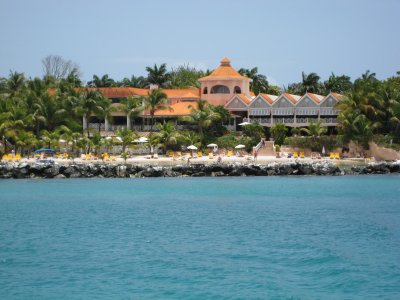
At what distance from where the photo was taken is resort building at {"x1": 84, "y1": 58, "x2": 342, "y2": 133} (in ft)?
229

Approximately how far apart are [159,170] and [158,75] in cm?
3389

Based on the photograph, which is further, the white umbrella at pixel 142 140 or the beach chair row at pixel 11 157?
the white umbrella at pixel 142 140

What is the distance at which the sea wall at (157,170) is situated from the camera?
54.9 m

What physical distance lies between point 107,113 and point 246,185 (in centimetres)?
2619

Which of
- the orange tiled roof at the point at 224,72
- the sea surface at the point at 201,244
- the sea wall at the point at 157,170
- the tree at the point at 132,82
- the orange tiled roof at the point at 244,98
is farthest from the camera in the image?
the tree at the point at 132,82

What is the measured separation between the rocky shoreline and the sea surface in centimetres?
1177

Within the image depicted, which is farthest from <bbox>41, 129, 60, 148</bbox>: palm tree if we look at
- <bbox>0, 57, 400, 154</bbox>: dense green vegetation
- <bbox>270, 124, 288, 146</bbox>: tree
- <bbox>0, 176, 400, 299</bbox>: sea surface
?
<bbox>0, 176, 400, 299</bbox>: sea surface

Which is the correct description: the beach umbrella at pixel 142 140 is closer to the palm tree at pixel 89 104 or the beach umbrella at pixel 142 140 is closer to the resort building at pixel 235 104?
the palm tree at pixel 89 104

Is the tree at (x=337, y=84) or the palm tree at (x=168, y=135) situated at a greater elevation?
the tree at (x=337, y=84)

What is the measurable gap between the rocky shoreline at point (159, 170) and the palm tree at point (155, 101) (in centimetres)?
1342

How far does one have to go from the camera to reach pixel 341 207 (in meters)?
34.5

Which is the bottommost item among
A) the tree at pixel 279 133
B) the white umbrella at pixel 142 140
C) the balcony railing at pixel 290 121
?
the white umbrella at pixel 142 140

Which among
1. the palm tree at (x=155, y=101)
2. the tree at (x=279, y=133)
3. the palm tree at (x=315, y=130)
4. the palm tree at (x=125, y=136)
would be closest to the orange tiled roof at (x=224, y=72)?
the palm tree at (x=155, y=101)

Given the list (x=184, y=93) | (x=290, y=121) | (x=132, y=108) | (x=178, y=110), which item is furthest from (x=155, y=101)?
(x=290, y=121)
